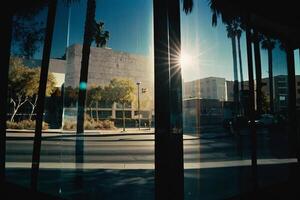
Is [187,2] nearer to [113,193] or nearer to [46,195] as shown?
[113,193]

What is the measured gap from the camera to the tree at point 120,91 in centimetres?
2455

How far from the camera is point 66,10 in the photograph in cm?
453

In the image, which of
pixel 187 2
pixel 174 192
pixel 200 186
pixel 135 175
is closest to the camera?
pixel 174 192

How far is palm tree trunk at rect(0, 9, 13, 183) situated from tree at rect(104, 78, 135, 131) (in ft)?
69.2

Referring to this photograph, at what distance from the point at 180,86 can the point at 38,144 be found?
1.95 metres

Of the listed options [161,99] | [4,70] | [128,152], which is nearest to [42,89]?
[4,70]

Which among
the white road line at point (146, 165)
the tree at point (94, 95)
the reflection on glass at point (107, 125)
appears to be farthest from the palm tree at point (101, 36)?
the white road line at point (146, 165)

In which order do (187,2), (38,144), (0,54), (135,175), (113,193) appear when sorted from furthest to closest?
(187,2) < (135,175) < (113,193) < (0,54) < (38,144)

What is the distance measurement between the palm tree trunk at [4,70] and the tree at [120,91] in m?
21.1

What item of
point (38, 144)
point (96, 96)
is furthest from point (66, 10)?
point (96, 96)

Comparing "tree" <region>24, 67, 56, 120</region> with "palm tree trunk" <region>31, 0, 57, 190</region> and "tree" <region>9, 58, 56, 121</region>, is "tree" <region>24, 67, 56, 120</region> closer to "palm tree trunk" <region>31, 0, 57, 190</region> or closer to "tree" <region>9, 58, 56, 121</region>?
"tree" <region>9, 58, 56, 121</region>

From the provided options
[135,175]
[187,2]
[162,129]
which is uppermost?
[187,2]

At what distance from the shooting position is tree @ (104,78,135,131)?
24547 millimetres

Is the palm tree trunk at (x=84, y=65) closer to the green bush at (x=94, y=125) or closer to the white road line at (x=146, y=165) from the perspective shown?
the white road line at (x=146, y=165)
